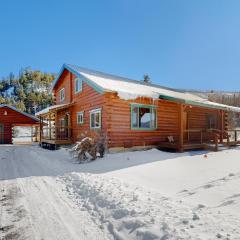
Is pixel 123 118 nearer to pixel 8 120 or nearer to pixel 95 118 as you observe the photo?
pixel 95 118

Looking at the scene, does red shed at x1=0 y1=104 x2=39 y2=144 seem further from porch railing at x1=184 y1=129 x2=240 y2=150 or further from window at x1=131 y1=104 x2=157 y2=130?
porch railing at x1=184 y1=129 x2=240 y2=150

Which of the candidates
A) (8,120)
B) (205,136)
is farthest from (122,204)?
(8,120)

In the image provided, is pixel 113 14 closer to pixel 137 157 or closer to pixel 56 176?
pixel 137 157

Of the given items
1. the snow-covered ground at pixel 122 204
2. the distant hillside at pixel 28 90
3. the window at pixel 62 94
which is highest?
the distant hillside at pixel 28 90

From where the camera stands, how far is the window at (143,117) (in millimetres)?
13453

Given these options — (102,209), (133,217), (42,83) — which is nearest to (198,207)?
(133,217)

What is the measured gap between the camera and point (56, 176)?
25.8ft

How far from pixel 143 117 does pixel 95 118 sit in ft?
9.43

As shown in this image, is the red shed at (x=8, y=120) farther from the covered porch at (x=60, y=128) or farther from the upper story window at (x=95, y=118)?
the upper story window at (x=95, y=118)

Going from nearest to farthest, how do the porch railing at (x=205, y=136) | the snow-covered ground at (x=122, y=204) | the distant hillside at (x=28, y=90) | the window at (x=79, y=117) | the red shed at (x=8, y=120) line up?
the snow-covered ground at (x=122, y=204) → the porch railing at (x=205, y=136) → the window at (x=79, y=117) → the red shed at (x=8, y=120) → the distant hillside at (x=28, y=90)

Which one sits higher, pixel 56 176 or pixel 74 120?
pixel 74 120

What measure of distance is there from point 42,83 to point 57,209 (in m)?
45.6

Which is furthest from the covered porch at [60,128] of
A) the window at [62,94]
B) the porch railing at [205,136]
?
the porch railing at [205,136]

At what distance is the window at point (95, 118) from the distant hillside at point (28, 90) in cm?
3254
